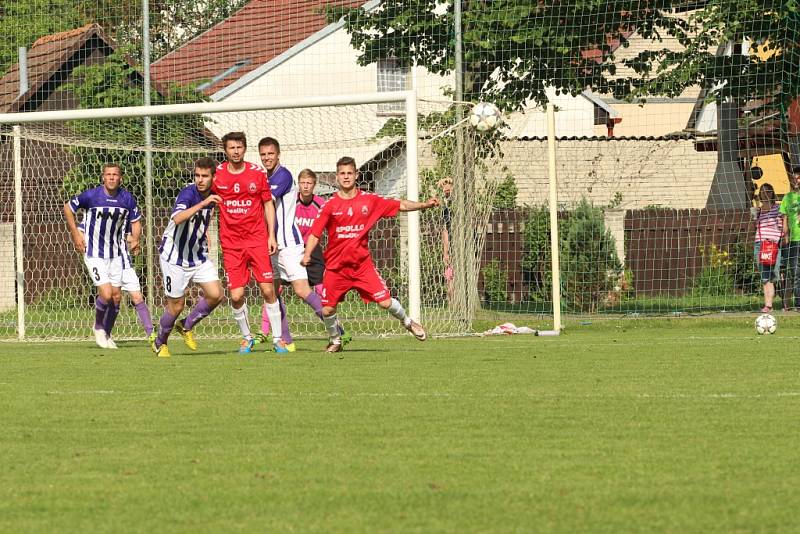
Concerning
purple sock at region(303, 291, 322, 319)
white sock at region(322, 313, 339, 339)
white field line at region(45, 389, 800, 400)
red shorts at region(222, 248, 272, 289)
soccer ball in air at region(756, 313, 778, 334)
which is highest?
red shorts at region(222, 248, 272, 289)

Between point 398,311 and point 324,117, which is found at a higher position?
point 324,117

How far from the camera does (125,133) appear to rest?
18.2 meters

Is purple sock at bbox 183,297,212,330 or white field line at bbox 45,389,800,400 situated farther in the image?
purple sock at bbox 183,297,212,330

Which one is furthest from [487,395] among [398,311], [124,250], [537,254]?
[537,254]

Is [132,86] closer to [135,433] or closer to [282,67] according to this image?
[282,67]

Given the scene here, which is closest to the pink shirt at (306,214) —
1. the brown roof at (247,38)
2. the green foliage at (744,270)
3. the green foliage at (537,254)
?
the brown roof at (247,38)

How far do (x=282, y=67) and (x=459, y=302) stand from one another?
1299 cm

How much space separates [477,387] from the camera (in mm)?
8398

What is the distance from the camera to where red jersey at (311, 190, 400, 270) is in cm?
1186

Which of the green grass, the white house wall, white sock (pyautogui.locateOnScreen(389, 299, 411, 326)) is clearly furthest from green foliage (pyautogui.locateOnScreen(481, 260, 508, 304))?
the green grass

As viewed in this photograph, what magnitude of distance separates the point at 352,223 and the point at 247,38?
10605mm

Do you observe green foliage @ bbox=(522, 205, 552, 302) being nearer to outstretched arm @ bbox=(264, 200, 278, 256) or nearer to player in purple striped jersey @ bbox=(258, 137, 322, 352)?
player in purple striped jersey @ bbox=(258, 137, 322, 352)

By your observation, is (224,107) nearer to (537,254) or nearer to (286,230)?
(286,230)

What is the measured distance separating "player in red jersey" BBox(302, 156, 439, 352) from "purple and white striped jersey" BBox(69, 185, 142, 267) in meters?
2.68
